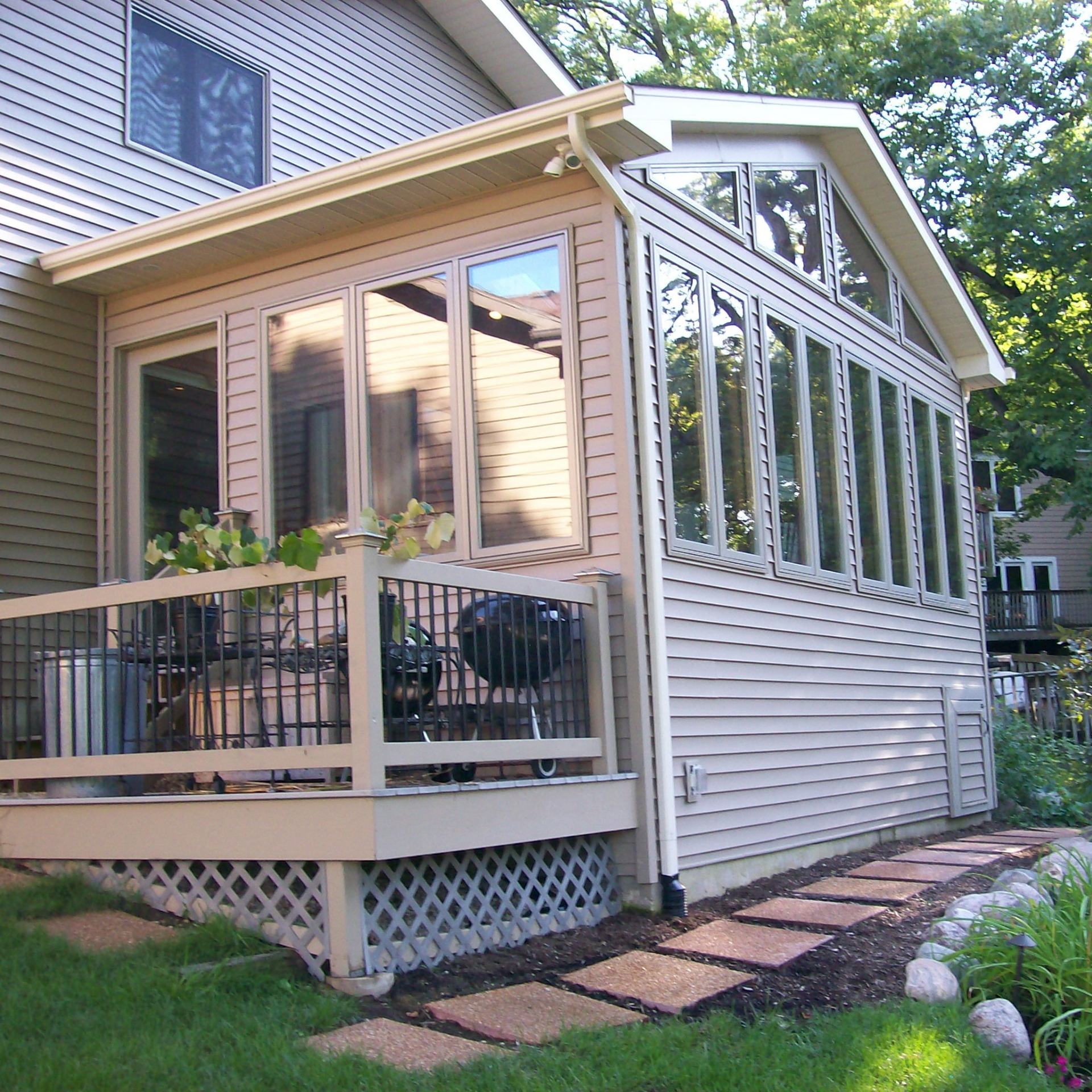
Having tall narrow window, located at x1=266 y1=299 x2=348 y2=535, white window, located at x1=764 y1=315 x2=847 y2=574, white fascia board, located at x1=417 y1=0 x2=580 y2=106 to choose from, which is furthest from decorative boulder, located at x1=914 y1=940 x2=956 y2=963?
white fascia board, located at x1=417 y1=0 x2=580 y2=106

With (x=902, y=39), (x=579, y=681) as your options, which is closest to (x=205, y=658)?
(x=579, y=681)

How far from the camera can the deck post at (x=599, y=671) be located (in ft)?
18.9

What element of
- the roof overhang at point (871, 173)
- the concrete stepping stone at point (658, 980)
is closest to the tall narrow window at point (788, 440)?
the roof overhang at point (871, 173)

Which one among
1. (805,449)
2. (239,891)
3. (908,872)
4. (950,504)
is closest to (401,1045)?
(239,891)

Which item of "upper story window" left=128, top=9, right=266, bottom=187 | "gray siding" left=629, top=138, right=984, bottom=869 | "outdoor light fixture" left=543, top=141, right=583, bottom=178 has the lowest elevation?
"gray siding" left=629, top=138, right=984, bottom=869

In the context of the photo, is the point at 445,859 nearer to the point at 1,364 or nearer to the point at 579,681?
the point at 579,681

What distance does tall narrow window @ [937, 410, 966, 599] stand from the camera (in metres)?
10.4

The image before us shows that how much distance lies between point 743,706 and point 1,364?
4915 millimetres

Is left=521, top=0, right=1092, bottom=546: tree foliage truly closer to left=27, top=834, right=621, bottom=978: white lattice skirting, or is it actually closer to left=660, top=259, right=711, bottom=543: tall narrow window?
left=660, top=259, right=711, bottom=543: tall narrow window

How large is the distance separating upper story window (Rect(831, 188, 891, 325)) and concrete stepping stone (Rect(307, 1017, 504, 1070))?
6.55 meters

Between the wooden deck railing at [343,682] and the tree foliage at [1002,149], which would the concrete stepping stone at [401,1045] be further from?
the tree foliage at [1002,149]

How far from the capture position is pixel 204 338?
754 centimetres

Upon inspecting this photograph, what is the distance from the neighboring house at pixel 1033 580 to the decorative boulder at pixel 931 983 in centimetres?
2106

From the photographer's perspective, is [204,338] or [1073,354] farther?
[1073,354]
